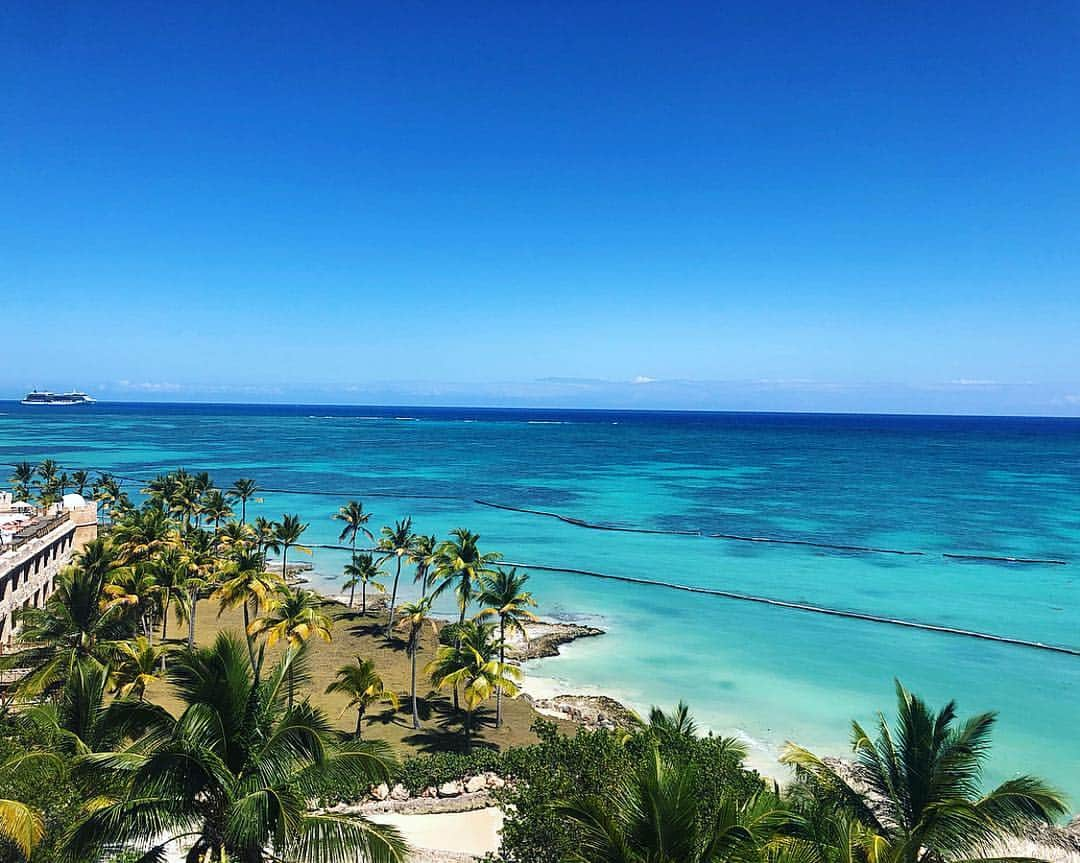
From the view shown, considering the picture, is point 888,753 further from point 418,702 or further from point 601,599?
point 601,599

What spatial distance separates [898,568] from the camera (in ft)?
194

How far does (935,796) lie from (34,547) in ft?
139

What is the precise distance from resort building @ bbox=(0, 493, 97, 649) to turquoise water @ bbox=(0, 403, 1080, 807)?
1717 cm

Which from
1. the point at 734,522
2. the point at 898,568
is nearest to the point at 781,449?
the point at 734,522

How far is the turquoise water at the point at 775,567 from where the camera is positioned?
32938 mm

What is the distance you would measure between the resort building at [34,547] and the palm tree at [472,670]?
56.4ft

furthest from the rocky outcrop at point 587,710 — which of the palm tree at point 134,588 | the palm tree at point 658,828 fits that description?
the palm tree at point 658,828

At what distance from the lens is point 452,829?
19953mm

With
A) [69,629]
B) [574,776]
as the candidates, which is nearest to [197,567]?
[69,629]

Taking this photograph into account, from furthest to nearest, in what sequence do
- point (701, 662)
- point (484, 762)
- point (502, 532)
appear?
point (502, 532), point (701, 662), point (484, 762)

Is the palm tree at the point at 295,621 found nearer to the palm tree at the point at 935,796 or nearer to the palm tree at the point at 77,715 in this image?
the palm tree at the point at 77,715

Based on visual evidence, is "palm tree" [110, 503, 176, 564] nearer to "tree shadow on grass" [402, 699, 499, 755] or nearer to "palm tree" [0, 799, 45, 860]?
"tree shadow on grass" [402, 699, 499, 755]

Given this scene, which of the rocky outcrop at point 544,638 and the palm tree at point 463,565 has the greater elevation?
the palm tree at point 463,565

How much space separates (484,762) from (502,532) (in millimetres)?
49768
